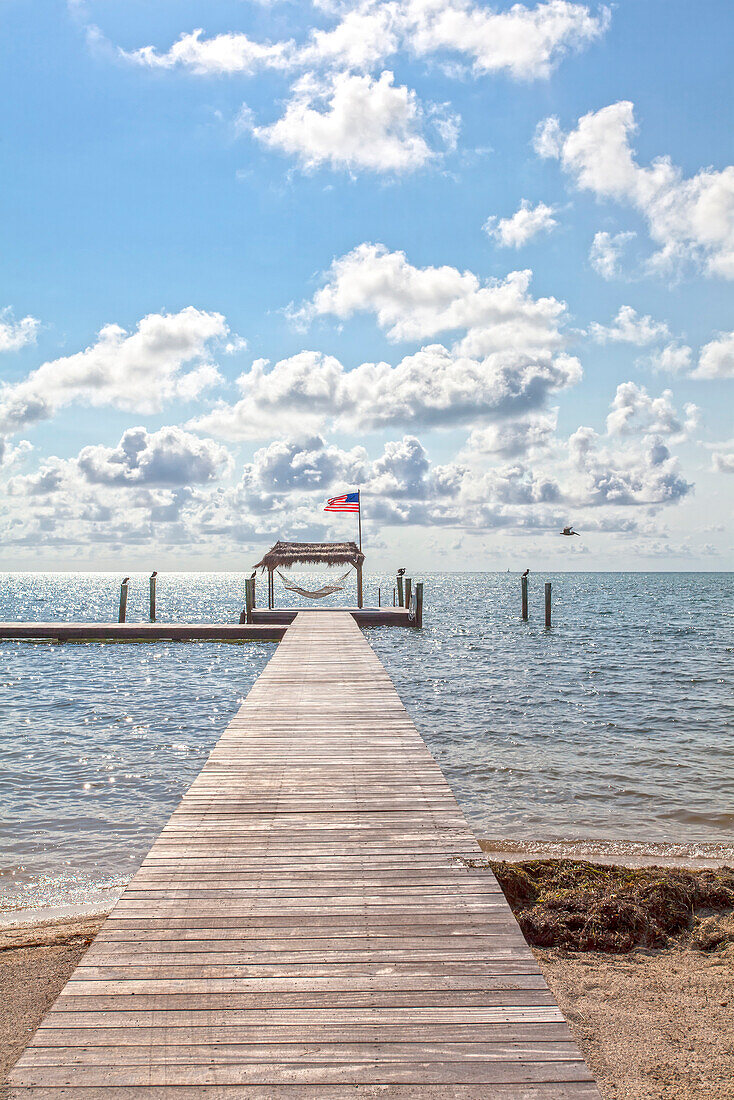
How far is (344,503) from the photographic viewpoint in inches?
1035

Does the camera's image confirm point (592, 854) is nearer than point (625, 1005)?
No

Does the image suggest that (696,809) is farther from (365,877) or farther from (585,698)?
(585,698)

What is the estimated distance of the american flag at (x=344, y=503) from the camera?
26094 mm

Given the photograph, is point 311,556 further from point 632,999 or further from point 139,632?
point 632,999

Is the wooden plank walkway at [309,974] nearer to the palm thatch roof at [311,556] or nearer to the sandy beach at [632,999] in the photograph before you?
the sandy beach at [632,999]

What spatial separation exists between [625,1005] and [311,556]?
24.3 meters

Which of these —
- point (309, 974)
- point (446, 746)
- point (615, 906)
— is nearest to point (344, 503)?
point (446, 746)

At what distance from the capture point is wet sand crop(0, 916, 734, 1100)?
3609 millimetres

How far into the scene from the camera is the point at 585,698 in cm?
1634

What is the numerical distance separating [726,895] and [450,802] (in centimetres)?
250

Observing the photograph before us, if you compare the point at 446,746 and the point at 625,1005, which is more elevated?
the point at 625,1005

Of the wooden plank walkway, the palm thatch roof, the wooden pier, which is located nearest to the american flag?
Result: the palm thatch roof

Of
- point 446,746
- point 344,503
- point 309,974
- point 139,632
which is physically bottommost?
point 446,746

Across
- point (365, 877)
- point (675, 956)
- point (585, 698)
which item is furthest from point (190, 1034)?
point (585, 698)
